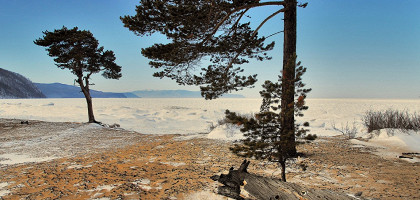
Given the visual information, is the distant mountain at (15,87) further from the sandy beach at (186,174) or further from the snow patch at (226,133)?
the sandy beach at (186,174)

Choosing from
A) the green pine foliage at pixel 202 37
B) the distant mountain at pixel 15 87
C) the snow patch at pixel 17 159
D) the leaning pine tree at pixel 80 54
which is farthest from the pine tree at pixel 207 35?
the distant mountain at pixel 15 87

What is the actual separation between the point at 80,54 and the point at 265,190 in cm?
1518

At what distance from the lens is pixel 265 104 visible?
11.3 ft

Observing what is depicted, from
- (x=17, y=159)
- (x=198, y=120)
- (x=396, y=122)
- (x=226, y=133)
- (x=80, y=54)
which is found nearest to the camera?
(x=17, y=159)

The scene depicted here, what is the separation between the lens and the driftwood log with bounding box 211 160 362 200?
258cm

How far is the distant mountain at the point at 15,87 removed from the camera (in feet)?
260

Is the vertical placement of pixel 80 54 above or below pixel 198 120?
above

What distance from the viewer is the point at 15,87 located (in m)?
87.2

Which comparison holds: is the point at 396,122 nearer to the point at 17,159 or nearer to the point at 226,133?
the point at 226,133

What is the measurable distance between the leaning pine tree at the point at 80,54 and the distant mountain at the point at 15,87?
81.6m

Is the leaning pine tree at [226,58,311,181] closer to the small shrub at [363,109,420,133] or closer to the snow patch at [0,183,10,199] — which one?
the snow patch at [0,183,10,199]

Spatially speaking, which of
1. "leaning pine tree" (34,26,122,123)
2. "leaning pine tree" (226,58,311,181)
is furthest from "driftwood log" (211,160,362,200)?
"leaning pine tree" (34,26,122,123)

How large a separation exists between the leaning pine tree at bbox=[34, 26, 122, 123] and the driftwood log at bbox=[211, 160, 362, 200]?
1440 cm

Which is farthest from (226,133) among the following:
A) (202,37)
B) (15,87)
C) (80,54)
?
(15,87)
